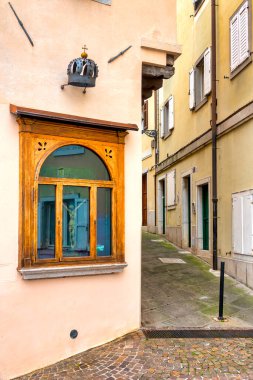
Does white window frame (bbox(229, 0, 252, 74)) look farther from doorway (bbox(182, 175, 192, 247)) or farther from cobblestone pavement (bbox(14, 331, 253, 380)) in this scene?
cobblestone pavement (bbox(14, 331, 253, 380))

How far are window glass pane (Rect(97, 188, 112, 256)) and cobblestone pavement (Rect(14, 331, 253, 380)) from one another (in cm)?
128

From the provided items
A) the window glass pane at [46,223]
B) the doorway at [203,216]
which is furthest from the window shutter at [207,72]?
the window glass pane at [46,223]

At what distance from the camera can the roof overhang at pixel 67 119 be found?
4941 mm

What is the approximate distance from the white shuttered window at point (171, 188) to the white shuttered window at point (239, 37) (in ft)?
16.9

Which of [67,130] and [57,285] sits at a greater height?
[67,130]

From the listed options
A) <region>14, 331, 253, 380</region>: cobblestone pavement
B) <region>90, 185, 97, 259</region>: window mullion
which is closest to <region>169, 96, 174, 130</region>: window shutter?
<region>90, 185, 97, 259</region>: window mullion

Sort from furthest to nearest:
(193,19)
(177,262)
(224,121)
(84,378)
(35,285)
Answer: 1. (193,19)
2. (177,262)
3. (224,121)
4. (35,285)
5. (84,378)

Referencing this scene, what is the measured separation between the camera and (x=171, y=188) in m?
13.6

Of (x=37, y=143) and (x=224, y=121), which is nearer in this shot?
(x=37, y=143)

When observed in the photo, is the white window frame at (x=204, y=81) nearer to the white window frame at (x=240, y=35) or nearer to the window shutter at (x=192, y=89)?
the window shutter at (x=192, y=89)

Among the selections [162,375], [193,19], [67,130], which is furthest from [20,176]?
[193,19]

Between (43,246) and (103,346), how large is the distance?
1590mm

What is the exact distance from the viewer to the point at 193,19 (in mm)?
11805

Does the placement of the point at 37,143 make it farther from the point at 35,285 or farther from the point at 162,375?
the point at 162,375
